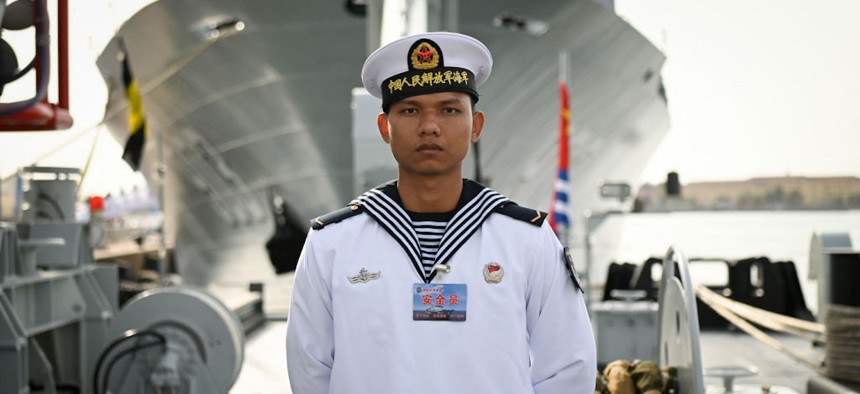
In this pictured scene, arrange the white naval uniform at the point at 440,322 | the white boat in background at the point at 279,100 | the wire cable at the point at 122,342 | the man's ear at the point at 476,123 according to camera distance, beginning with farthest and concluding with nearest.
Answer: the white boat in background at the point at 279,100 → the wire cable at the point at 122,342 → the man's ear at the point at 476,123 → the white naval uniform at the point at 440,322

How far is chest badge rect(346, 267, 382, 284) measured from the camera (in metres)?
1.87

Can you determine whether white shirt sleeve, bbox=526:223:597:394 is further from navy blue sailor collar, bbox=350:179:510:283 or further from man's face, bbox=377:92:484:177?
man's face, bbox=377:92:484:177

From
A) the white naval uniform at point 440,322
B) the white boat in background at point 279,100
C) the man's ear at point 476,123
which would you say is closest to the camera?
the white naval uniform at point 440,322

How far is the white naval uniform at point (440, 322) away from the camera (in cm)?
184

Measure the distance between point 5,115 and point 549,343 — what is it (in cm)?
137

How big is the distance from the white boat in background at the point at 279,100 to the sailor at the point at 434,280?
10.1m

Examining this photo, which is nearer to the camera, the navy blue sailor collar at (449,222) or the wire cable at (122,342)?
the navy blue sailor collar at (449,222)

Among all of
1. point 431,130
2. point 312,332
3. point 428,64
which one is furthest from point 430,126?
point 312,332

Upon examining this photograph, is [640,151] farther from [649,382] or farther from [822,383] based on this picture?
[649,382]

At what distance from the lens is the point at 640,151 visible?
21094mm

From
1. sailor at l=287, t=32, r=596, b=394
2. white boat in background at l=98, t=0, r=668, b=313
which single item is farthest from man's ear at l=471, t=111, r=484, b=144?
white boat in background at l=98, t=0, r=668, b=313

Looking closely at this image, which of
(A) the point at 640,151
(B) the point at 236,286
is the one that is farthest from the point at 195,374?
(A) the point at 640,151

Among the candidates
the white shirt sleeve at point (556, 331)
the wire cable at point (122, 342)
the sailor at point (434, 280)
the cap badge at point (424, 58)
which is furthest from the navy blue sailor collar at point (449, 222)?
the wire cable at point (122, 342)

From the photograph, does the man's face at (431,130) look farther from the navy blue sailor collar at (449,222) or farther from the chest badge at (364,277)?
the chest badge at (364,277)
